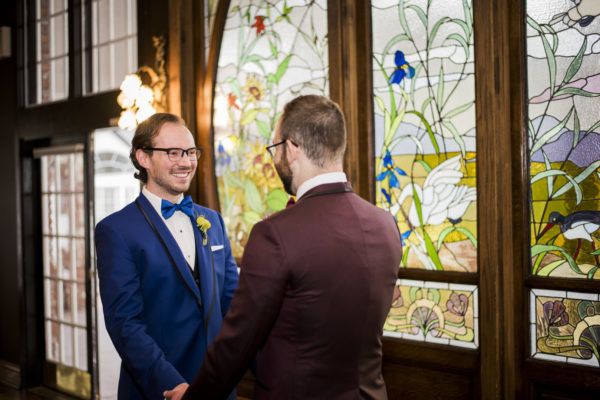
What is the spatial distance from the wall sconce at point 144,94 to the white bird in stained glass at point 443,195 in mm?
2011

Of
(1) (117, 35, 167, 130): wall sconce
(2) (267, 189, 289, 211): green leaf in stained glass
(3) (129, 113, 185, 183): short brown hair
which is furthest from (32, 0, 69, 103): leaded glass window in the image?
(3) (129, 113, 185, 183): short brown hair

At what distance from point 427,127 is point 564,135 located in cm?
61

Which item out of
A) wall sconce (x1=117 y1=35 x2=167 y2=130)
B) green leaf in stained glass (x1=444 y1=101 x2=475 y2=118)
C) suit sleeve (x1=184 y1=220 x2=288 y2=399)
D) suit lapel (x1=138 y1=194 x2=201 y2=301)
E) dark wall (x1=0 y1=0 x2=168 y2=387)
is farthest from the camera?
dark wall (x1=0 y1=0 x2=168 y2=387)

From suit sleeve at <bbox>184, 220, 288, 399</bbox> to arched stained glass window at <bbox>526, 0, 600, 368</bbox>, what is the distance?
1511 mm

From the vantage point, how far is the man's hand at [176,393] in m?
1.57

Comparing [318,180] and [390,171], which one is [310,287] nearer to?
[318,180]

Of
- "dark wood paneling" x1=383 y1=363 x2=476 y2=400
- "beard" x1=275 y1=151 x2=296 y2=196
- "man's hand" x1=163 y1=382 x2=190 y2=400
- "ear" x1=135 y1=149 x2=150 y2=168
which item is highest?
"ear" x1=135 y1=149 x2=150 y2=168

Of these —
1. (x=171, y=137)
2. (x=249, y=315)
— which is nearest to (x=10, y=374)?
(x=171, y=137)

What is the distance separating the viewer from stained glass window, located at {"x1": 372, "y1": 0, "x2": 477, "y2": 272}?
2447 millimetres

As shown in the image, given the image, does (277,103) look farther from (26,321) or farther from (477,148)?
(26,321)

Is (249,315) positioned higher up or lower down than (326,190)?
lower down

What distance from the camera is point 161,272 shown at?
5.88 feet

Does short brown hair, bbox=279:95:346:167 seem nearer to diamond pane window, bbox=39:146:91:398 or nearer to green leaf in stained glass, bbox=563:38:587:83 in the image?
green leaf in stained glass, bbox=563:38:587:83

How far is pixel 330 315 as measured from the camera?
1.25 meters
